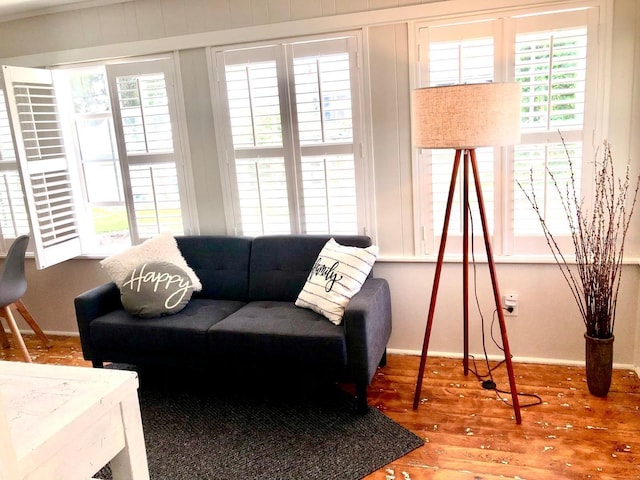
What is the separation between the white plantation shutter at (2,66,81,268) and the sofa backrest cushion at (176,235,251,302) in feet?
3.03

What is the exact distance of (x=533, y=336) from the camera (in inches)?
123

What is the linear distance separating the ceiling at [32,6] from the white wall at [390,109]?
0.14 ft

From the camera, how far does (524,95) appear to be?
2.87 metres

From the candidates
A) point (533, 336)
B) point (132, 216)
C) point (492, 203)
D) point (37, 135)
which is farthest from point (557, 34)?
point (37, 135)

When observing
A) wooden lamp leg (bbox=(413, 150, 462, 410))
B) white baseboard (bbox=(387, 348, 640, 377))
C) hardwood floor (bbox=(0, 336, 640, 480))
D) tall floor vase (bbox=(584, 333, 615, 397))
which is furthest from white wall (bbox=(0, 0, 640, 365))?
wooden lamp leg (bbox=(413, 150, 462, 410))

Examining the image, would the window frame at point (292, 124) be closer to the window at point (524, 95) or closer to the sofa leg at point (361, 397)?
the window at point (524, 95)

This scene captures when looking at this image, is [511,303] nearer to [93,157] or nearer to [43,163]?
[93,157]

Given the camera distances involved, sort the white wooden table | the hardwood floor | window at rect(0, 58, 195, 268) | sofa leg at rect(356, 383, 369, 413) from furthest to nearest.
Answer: window at rect(0, 58, 195, 268) → sofa leg at rect(356, 383, 369, 413) → the hardwood floor → the white wooden table

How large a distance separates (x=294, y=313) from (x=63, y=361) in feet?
5.83

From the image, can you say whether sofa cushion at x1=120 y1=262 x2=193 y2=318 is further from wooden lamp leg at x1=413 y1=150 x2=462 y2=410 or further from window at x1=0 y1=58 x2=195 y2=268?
wooden lamp leg at x1=413 y1=150 x2=462 y2=410

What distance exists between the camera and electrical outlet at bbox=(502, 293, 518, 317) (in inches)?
123

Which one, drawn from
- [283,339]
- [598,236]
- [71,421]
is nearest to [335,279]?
[283,339]

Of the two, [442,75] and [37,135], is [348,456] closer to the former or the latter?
[442,75]

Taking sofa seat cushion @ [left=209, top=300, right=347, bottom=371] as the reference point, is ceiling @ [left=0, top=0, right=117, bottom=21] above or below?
above
